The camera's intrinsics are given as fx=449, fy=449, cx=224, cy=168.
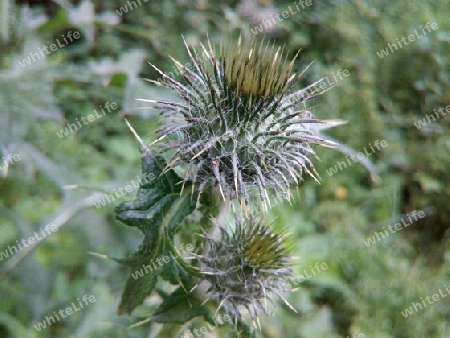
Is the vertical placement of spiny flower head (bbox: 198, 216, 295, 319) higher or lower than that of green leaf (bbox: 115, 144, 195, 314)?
lower

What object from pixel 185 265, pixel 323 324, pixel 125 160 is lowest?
pixel 323 324

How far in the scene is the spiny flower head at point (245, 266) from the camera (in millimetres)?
1981

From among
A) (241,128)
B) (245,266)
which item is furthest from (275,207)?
(241,128)

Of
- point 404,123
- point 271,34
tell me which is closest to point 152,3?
point 271,34

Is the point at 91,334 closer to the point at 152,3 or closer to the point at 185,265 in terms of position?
the point at 185,265

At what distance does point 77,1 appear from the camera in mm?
6238

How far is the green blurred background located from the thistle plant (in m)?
0.21

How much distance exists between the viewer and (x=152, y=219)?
1.91 m

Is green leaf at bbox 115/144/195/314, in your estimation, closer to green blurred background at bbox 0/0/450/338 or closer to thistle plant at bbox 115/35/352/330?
thistle plant at bbox 115/35/352/330

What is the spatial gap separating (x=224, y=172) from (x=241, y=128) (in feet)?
0.67

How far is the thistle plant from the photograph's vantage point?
1823 mm

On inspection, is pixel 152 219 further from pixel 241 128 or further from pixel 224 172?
pixel 241 128

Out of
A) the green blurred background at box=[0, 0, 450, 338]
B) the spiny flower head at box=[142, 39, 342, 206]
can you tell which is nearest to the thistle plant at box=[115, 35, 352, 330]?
the spiny flower head at box=[142, 39, 342, 206]

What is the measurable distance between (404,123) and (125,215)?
5095 mm
